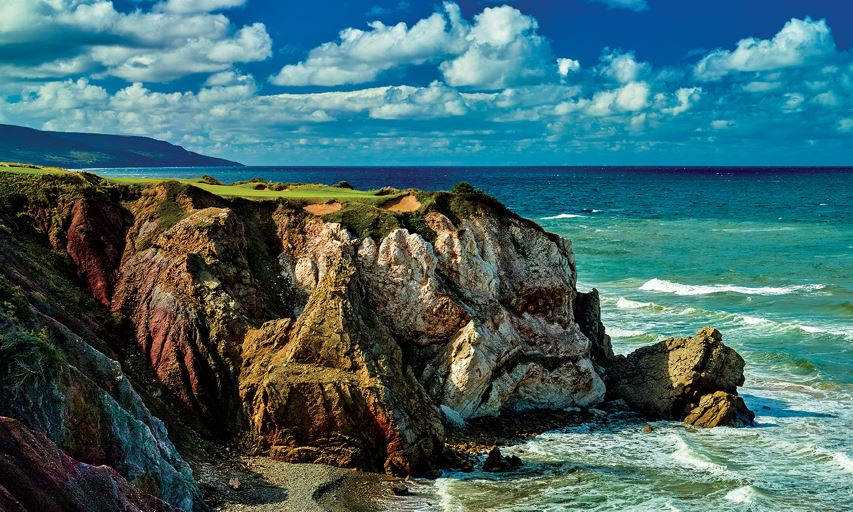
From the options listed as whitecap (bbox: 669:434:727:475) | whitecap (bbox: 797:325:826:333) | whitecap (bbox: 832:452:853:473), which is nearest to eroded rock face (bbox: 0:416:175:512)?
Result: whitecap (bbox: 669:434:727:475)

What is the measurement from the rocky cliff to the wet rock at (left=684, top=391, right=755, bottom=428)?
127 inches

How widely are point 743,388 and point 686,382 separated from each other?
4.60 meters

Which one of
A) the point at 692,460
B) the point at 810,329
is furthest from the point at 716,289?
the point at 692,460

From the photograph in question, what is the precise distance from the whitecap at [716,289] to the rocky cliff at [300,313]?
21367mm

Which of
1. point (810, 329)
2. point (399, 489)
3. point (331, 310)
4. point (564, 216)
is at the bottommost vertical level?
point (399, 489)

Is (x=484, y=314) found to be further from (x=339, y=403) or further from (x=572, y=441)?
(x=339, y=403)

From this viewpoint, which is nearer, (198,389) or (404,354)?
(198,389)

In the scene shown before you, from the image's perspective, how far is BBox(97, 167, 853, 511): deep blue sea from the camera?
67.3 feet

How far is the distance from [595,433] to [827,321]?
2295cm

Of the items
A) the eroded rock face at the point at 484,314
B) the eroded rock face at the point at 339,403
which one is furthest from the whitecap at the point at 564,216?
the eroded rock face at the point at 339,403

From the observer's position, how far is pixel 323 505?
1881 centimetres

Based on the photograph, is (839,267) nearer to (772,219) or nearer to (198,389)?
(772,219)

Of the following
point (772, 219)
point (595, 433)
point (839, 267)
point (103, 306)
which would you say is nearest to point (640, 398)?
point (595, 433)

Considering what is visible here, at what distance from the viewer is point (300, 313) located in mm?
26906
